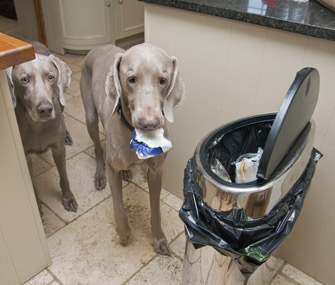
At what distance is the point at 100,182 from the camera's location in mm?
2176

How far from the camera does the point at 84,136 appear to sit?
267cm

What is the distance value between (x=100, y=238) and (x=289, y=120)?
4.17 ft

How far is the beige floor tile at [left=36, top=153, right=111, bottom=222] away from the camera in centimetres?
202

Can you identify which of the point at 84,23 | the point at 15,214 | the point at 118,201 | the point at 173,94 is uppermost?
the point at 173,94

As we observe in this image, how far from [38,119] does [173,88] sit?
64 cm

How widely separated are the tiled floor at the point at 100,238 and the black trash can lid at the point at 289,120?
0.88 m

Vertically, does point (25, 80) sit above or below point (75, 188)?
above

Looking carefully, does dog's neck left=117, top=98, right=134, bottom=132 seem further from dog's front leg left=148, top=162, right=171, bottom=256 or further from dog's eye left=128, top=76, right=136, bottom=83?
dog's front leg left=148, top=162, right=171, bottom=256

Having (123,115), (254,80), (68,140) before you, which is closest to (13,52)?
(123,115)

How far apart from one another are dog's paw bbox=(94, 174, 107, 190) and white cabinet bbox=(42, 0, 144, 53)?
221 centimetres

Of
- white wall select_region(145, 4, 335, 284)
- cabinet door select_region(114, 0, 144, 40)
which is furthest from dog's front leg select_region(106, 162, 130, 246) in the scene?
cabinet door select_region(114, 0, 144, 40)

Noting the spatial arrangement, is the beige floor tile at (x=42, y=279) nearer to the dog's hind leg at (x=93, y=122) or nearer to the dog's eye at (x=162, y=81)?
the dog's hind leg at (x=93, y=122)

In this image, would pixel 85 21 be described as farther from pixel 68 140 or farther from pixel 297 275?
pixel 297 275

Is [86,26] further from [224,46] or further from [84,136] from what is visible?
[224,46]
